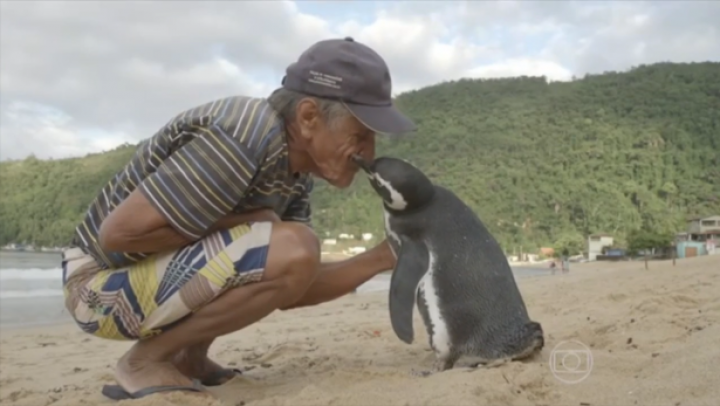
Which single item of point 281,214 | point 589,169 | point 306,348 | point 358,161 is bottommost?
point 306,348

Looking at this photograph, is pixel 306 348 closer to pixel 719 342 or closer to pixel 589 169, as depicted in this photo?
pixel 719 342

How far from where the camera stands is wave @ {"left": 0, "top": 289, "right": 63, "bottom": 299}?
11.5m

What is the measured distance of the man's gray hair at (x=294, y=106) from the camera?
230cm

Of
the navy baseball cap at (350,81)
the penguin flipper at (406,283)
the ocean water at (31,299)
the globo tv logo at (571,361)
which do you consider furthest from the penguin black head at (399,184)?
the ocean water at (31,299)

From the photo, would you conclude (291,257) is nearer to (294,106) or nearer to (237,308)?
(237,308)

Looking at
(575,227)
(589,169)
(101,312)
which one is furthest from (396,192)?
(589,169)

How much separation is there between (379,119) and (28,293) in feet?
38.1

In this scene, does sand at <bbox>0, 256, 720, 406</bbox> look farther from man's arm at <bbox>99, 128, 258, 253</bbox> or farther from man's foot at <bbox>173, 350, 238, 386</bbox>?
man's arm at <bbox>99, 128, 258, 253</bbox>

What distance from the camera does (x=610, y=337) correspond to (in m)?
2.88

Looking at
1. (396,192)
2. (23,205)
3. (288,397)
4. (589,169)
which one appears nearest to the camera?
(288,397)

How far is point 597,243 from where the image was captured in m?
45.1

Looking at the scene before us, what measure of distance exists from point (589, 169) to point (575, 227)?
8736 millimetres

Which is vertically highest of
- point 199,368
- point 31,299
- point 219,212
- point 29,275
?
point 219,212

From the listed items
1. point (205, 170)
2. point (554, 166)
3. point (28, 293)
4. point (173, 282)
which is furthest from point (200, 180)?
point (554, 166)
